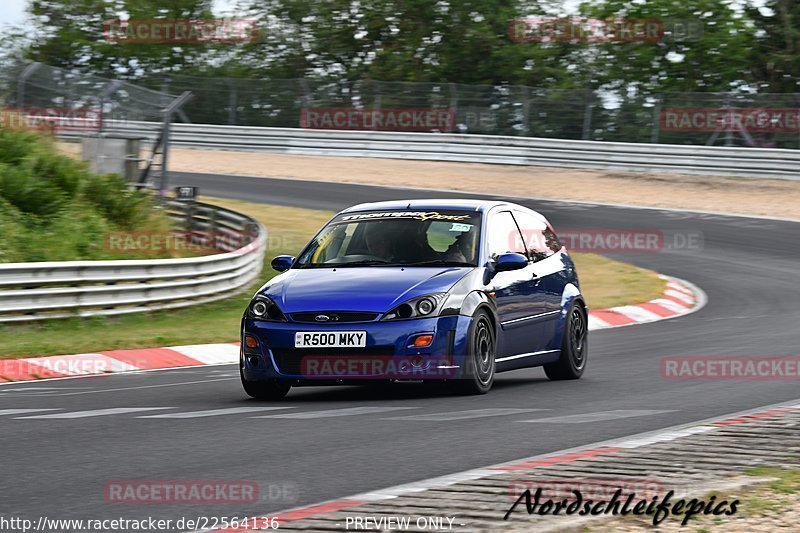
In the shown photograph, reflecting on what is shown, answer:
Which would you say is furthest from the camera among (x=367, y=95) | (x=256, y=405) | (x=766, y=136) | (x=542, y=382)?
(x=367, y=95)

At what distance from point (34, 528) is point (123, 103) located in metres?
18.7

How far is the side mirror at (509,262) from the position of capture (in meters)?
10.1

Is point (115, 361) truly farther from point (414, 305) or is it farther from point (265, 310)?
point (414, 305)

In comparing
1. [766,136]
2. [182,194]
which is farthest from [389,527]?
[766,136]

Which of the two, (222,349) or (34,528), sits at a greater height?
(34,528)

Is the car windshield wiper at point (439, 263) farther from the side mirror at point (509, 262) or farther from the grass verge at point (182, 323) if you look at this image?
the grass verge at point (182, 323)

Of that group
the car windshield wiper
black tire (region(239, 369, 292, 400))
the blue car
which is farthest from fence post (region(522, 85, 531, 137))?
black tire (region(239, 369, 292, 400))

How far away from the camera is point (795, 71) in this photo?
4550cm

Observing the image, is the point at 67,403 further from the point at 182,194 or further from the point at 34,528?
the point at 182,194

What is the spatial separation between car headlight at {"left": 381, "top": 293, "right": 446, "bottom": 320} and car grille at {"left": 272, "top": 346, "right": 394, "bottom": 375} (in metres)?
0.25

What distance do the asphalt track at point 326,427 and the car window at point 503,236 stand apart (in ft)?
3.56

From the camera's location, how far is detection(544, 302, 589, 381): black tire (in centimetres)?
1130

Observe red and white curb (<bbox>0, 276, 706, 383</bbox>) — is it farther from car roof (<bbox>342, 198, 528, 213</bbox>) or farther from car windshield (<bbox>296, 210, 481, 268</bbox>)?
car roof (<bbox>342, 198, 528, 213</bbox>)

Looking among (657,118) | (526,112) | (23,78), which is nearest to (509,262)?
(23,78)
